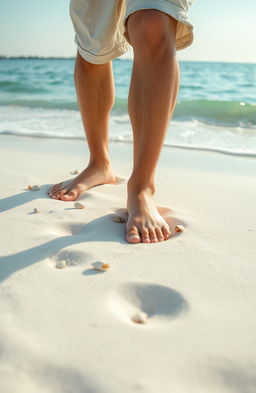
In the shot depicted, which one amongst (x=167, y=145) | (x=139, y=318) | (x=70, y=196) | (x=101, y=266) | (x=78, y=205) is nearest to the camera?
(x=139, y=318)

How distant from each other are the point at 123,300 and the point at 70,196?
88 centimetres

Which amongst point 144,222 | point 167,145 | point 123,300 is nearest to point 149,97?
point 144,222

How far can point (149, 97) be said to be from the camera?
153 cm

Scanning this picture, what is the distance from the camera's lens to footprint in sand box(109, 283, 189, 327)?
3.24ft

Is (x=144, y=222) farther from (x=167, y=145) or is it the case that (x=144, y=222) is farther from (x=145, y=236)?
(x=167, y=145)

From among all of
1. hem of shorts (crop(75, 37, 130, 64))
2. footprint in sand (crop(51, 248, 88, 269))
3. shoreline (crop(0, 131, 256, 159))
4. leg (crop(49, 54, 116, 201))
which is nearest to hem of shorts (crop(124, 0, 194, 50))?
hem of shorts (crop(75, 37, 130, 64))

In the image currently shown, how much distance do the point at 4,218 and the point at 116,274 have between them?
62 centimetres

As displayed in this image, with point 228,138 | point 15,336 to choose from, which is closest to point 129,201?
point 15,336

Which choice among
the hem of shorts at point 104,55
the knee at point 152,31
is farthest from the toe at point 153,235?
the hem of shorts at point 104,55

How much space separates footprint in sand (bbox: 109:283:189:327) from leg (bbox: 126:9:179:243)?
366mm

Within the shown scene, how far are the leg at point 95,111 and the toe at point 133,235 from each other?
61cm

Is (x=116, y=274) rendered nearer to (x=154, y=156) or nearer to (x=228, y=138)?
(x=154, y=156)

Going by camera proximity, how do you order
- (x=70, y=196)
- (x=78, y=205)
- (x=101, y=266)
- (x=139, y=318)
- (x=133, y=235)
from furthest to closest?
(x=70, y=196) < (x=78, y=205) < (x=133, y=235) < (x=101, y=266) < (x=139, y=318)

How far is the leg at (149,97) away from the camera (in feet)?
4.87
